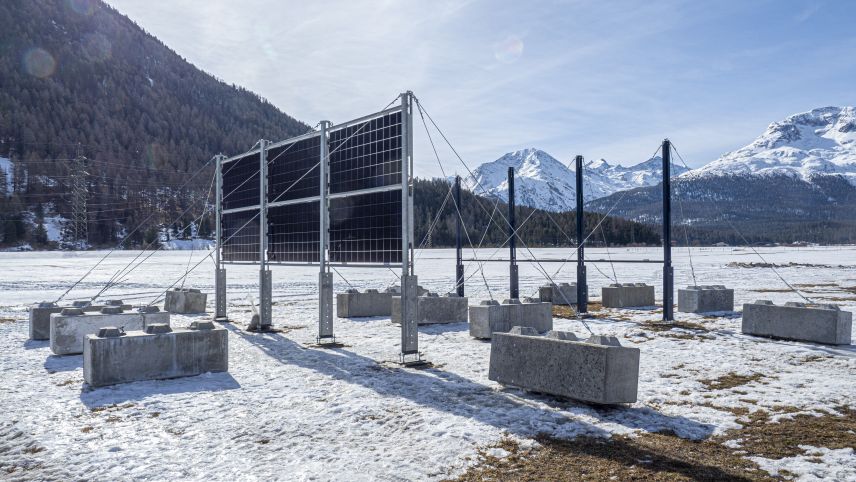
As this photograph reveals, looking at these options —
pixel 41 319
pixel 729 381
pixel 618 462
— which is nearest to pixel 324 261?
pixel 41 319

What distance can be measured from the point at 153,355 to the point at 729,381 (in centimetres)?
942

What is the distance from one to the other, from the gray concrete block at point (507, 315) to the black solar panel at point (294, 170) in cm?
523

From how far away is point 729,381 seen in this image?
9.88 m

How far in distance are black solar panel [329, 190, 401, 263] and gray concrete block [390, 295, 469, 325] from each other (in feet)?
11.1

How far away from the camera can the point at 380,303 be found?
65.6 ft

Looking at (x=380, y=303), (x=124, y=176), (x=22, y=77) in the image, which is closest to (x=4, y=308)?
(x=380, y=303)

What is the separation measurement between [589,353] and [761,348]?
6.92 metres

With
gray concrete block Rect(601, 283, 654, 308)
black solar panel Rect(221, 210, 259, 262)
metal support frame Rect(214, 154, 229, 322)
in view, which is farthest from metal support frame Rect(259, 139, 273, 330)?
gray concrete block Rect(601, 283, 654, 308)

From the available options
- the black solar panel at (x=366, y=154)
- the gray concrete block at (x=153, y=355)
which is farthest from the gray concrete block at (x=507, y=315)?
the gray concrete block at (x=153, y=355)

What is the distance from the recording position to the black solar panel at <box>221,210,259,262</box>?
18531 mm

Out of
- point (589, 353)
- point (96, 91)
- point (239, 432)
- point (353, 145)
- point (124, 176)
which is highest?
point (96, 91)

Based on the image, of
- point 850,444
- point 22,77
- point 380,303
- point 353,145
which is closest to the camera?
point 850,444

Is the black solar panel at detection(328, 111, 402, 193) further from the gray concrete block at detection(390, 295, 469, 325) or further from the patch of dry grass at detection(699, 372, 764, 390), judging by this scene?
the patch of dry grass at detection(699, 372, 764, 390)

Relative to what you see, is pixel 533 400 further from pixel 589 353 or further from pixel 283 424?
pixel 283 424
